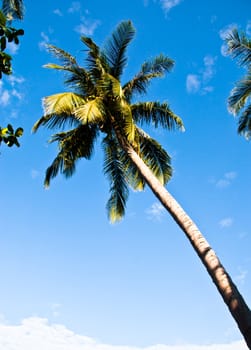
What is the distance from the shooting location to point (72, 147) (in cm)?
1212

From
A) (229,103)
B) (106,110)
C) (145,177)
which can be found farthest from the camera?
(229,103)

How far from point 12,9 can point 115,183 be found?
702cm

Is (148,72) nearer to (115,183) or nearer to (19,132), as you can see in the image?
(115,183)

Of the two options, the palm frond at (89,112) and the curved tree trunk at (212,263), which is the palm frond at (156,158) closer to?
the palm frond at (89,112)

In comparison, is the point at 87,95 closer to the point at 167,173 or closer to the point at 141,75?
the point at 141,75

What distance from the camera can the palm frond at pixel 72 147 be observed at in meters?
12.0

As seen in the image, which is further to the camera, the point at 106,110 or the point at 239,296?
the point at 106,110

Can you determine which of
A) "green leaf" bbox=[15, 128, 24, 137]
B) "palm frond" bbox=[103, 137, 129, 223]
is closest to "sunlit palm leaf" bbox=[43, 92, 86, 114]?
"palm frond" bbox=[103, 137, 129, 223]

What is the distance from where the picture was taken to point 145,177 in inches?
377

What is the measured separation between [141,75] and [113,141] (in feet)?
8.48

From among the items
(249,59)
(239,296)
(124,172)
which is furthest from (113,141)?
(239,296)

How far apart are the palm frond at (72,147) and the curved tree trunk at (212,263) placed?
11.2 ft

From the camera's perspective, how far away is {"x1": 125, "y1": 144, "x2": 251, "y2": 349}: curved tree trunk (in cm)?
579

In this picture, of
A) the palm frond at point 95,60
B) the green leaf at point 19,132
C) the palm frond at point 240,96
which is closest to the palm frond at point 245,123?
the palm frond at point 240,96
